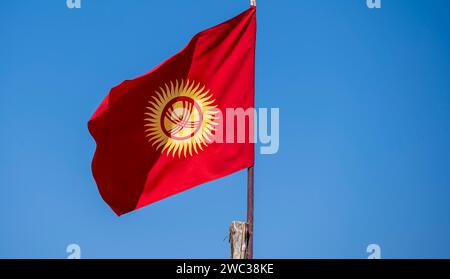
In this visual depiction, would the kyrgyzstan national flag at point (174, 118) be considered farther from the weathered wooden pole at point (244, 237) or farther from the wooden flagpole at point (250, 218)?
the weathered wooden pole at point (244, 237)

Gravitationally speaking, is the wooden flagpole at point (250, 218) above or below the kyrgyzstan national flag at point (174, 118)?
below

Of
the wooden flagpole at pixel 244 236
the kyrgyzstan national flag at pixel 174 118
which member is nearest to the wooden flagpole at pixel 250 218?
the wooden flagpole at pixel 244 236

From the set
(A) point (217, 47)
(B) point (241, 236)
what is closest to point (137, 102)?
(A) point (217, 47)

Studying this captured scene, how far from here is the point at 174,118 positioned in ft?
66.4

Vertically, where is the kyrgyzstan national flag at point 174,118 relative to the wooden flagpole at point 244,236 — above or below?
above

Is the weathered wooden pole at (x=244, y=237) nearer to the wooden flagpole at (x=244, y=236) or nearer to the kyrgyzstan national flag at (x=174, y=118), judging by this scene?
the wooden flagpole at (x=244, y=236)

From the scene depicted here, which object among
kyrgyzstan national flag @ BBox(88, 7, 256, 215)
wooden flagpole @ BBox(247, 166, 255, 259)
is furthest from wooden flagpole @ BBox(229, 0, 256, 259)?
kyrgyzstan national flag @ BBox(88, 7, 256, 215)

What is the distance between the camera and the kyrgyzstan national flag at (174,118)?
65.1 feet

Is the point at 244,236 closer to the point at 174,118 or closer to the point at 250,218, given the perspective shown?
the point at 250,218

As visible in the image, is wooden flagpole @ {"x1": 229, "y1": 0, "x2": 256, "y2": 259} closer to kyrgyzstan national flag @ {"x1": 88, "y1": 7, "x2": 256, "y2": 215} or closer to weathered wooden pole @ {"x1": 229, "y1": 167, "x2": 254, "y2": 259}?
weathered wooden pole @ {"x1": 229, "y1": 167, "x2": 254, "y2": 259}

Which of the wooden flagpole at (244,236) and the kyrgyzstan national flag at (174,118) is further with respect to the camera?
the kyrgyzstan national flag at (174,118)

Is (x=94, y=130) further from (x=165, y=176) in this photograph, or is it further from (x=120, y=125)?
(x=165, y=176)

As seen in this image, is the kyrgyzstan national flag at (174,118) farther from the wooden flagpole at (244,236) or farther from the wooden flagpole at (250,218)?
the wooden flagpole at (244,236)

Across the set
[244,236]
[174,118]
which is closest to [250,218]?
[244,236]
